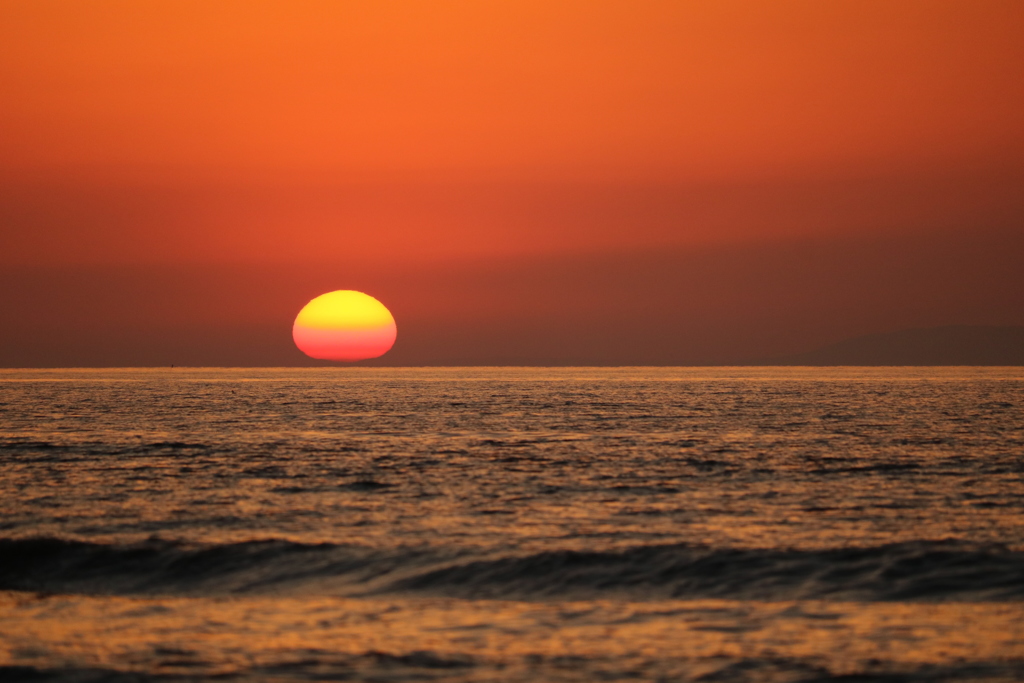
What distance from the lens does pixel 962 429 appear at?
67.2 meters

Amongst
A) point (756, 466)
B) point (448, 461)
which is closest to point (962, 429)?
point (756, 466)

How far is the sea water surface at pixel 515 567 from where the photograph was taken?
15.5 m

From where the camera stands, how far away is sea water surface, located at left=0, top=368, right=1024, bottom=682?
15.5 m

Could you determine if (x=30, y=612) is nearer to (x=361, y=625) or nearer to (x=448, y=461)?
(x=361, y=625)

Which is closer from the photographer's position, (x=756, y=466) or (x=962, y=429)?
(x=756, y=466)

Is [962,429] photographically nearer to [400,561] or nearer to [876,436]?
[876,436]

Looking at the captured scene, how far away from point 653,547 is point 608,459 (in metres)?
23.4

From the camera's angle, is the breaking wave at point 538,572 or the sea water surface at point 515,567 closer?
the sea water surface at point 515,567

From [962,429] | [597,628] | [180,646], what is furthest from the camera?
[962,429]

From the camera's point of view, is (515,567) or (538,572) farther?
(515,567)

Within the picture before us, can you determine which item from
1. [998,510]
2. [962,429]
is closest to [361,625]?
[998,510]

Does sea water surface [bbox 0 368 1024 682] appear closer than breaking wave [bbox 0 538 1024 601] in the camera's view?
Yes

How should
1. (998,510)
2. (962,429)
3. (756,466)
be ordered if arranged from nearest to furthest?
(998,510) → (756,466) → (962,429)

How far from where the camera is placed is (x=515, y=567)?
73.8 ft
